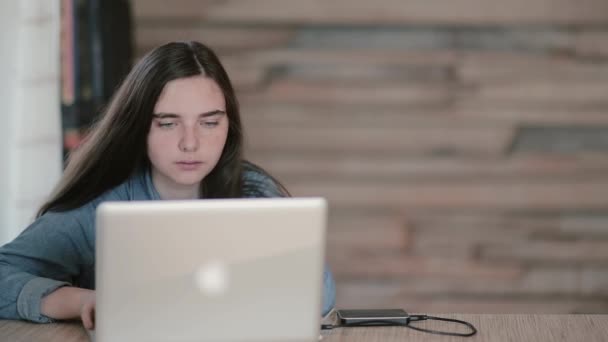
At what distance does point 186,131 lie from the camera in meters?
2.21

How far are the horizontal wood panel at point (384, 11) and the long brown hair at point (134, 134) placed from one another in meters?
1.40

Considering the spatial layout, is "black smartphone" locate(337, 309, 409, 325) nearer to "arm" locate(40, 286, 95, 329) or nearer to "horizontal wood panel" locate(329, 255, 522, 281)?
"arm" locate(40, 286, 95, 329)

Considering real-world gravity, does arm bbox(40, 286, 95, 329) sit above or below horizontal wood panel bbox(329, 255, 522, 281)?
above

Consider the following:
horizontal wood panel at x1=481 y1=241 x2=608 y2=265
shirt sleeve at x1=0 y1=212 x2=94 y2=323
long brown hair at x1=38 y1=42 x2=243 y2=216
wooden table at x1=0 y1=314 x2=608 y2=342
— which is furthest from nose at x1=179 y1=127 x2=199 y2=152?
horizontal wood panel at x1=481 y1=241 x2=608 y2=265

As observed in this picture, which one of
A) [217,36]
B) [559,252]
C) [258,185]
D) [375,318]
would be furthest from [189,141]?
[559,252]

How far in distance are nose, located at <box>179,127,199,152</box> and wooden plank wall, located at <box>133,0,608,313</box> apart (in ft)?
5.27

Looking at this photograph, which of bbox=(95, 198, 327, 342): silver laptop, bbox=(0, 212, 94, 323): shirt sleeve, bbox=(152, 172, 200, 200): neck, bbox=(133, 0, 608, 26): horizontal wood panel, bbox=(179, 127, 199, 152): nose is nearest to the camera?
bbox=(95, 198, 327, 342): silver laptop

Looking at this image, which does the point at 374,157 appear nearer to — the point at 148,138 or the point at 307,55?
the point at 307,55

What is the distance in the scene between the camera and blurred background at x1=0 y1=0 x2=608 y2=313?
378cm

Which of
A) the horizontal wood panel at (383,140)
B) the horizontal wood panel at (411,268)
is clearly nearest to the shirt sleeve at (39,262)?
the horizontal wood panel at (383,140)

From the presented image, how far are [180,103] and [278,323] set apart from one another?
720 millimetres

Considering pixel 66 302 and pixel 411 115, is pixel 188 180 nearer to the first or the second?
pixel 66 302

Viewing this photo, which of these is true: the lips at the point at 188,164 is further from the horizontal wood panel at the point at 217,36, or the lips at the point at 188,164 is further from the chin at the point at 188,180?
the horizontal wood panel at the point at 217,36

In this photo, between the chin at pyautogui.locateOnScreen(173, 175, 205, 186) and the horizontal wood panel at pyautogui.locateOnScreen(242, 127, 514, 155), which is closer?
the chin at pyautogui.locateOnScreen(173, 175, 205, 186)
